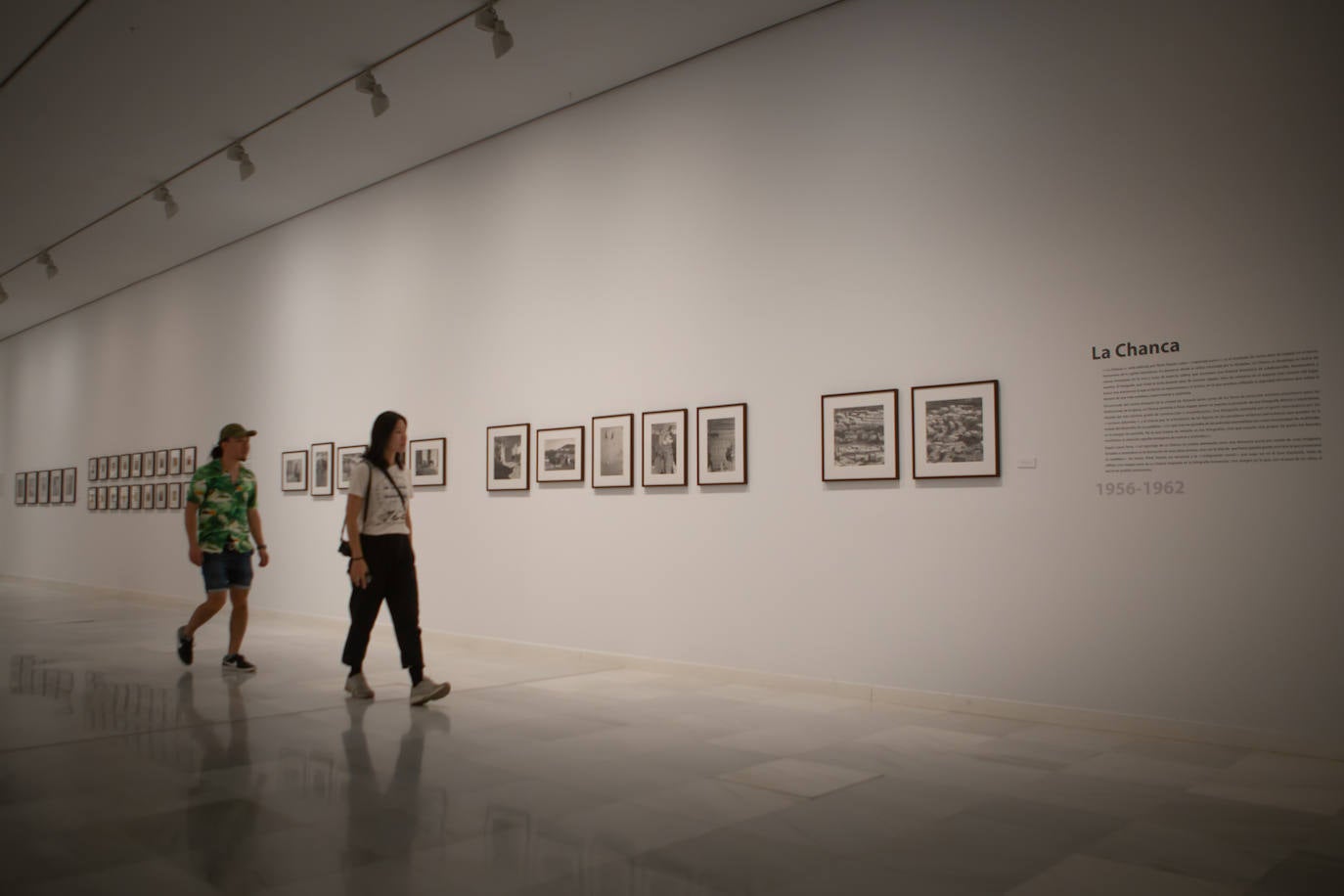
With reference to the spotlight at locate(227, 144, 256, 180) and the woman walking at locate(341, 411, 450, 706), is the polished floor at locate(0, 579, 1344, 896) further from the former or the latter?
the spotlight at locate(227, 144, 256, 180)

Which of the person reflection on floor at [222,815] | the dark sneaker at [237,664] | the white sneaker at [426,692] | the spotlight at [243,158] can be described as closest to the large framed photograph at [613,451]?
the white sneaker at [426,692]

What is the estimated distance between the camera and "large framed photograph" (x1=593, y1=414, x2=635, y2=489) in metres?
9.40

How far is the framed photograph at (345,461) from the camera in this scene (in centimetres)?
1275

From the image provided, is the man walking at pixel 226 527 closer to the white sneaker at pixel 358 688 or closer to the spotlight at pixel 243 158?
the white sneaker at pixel 358 688

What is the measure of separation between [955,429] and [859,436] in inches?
31.2

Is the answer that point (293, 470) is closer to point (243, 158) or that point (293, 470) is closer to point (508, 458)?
point (243, 158)

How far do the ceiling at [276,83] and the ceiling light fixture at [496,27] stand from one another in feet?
0.33

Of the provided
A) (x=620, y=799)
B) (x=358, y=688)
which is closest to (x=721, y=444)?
(x=358, y=688)

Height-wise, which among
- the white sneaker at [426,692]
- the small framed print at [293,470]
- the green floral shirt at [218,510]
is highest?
the small framed print at [293,470]

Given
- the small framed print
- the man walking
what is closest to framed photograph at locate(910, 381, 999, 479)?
the man walking

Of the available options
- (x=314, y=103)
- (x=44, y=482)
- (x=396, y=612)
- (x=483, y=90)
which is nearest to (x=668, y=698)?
(x=396, y=612)

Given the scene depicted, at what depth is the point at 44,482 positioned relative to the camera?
21156mm

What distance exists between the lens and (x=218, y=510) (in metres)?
8.66

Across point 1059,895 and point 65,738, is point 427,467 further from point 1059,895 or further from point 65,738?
point 1059,895
